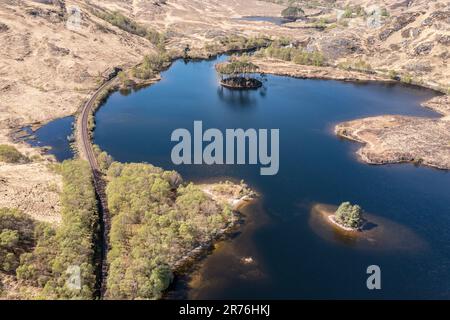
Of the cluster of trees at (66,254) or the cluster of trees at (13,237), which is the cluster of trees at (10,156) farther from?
the cluster of trees at (13,237)

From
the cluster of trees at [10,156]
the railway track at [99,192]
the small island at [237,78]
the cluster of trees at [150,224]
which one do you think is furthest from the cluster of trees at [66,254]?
the small island at [237,78]

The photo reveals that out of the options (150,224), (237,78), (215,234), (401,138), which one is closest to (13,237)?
(150,224)

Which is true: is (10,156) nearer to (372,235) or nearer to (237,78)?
(372,235)

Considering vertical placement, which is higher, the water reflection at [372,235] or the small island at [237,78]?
the small island at [237,78]

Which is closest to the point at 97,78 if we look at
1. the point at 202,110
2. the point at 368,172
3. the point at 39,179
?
the point at 202,110

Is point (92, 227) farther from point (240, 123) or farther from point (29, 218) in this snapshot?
point (240, 123)
